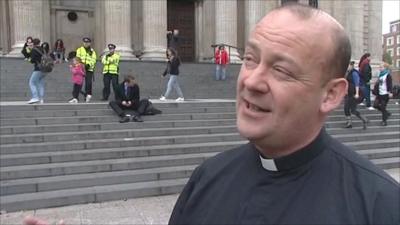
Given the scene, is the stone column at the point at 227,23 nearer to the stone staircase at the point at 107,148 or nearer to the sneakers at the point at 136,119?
the stone staircase at the point at 107,148

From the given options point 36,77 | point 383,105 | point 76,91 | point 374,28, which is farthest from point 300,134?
point 374,28

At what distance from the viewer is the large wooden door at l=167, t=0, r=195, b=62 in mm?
27297

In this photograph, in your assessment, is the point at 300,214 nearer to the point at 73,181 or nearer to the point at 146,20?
the point at 73,181

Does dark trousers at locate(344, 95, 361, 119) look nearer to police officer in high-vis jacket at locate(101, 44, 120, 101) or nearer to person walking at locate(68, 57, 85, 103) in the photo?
police officer in high-vis jacket at locate(101, 44, 120, 101)

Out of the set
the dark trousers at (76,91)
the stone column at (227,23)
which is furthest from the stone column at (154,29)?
the dark trousers at (76,91)

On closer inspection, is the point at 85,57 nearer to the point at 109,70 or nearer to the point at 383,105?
the point at 109,70

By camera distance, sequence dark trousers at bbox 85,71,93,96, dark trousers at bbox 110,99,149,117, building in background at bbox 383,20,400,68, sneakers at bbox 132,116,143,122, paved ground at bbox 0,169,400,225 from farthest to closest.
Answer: building in background at bbox 383,20,400,68 → dark trousers at bbox 85,71,93,96 → dark trousers at bbox 110,99,149,117 → sneakers at bbox 132,116,143,122 → paved ground at bbox 0,169,400,225

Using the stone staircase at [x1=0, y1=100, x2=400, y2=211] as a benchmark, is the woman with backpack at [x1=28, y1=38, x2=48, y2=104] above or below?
above

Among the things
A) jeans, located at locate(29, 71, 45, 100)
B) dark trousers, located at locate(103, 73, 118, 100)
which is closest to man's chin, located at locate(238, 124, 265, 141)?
jeans, located at locate(29, 71, 45, 100)

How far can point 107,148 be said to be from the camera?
29.9ft

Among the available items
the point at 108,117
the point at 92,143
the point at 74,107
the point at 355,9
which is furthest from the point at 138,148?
the point at 355,9

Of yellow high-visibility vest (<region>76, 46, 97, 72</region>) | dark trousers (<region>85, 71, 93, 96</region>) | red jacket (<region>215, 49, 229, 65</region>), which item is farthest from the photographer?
red jacket (<region>215, 49, 229, 65</region>)

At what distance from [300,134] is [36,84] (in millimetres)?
11610

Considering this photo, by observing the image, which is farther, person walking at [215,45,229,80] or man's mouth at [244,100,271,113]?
person walking at [215,45,229,80]
